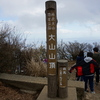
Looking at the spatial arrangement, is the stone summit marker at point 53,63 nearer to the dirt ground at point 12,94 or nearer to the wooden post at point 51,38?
the wooden post at point 51,38

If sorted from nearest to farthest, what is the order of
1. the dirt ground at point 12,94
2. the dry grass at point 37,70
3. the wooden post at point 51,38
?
the wooden post at point 51,38, the dirt ground at point 12,94, the dry grass at point 37,70

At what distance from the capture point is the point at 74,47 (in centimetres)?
1472

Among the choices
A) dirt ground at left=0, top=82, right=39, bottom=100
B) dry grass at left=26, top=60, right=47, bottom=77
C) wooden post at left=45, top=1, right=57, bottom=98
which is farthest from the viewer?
dry grass at left=26, top=60, right=47, bottom=77

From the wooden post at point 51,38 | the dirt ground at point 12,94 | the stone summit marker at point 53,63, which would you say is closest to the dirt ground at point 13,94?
the dirt ground at point 12,94

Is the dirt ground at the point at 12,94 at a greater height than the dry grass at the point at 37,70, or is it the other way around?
the dry grass at the point at 37,70

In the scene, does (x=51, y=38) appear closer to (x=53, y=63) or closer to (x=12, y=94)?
(x=53, y=63)

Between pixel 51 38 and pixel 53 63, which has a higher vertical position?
pixel 51 38

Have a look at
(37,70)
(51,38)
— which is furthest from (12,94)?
(51,38)

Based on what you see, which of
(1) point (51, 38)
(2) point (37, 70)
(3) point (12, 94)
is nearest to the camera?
(1) point (51, 38)

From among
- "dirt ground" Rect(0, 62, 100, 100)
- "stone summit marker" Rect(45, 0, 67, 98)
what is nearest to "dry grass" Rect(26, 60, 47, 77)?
"dirt ground" Rect(0, 62, 100, 100)

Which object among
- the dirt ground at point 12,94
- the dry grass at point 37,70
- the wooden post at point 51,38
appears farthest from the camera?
the dry grass at point 37,70

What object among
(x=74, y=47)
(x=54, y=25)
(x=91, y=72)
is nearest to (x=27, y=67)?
(x=91, y=72)

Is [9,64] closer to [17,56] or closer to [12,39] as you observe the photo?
[17,56]

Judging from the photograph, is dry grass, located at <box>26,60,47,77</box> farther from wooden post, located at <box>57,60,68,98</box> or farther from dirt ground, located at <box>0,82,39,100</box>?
wooden post, located at <box>57,60,68,98</box>
